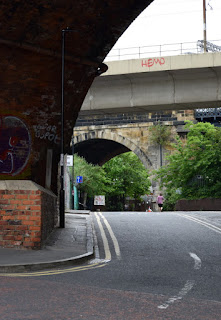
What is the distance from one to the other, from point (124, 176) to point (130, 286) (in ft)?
194

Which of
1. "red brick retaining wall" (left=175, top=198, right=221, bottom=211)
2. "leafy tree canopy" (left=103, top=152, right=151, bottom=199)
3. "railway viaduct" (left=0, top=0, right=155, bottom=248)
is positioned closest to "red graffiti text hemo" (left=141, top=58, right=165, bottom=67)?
"railway viaduct" (left=0, top=0, right=155, bottom=248)

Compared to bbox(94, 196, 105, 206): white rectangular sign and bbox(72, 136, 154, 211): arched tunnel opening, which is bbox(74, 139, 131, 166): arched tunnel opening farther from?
bbox(94, 196, 105, 206): white rectangular sign

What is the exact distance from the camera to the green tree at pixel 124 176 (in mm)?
65500

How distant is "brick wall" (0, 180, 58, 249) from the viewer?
11.9m

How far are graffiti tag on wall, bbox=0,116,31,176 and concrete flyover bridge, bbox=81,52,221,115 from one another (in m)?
9.31

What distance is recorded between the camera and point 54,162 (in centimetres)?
1625

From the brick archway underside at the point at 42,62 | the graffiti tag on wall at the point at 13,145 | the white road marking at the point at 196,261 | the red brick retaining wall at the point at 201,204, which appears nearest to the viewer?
the white road marking at the point at 196,261

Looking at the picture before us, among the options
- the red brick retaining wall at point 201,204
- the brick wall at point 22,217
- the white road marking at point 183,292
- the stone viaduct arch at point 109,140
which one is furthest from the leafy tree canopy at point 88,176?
the white road marking at point 183,292

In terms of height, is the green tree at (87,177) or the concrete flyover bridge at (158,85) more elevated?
the concrete flyover bridge at (158,85)

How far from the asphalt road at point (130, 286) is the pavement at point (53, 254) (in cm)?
39

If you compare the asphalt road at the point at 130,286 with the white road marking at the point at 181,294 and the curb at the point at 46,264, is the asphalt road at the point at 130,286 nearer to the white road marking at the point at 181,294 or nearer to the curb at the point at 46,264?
the white road marking at the point at 181,294

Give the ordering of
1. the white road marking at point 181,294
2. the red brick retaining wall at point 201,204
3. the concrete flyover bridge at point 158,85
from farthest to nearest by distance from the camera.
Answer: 1. the red brick retaining wall at point 201,204
2. the concrete flyover bridge at point 158,85
3. the white road marking at point 181,294

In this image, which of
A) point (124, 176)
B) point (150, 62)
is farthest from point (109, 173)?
point (150, 62)

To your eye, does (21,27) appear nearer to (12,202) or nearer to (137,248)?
(12,202)
